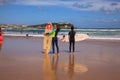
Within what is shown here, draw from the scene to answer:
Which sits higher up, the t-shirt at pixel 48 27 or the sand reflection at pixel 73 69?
the t-shirt at pixel 48 27

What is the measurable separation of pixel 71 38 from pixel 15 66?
6.58 metres

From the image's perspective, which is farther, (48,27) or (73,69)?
(48,27)

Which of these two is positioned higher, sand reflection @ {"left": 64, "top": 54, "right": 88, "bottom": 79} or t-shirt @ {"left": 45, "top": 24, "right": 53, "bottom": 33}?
t-shirt @ {"left": 45, "top": 24, "right": 53, "bottom": 33}

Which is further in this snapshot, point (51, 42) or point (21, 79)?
point (51, 42)

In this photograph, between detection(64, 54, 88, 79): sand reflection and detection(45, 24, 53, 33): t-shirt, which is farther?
detection(45, 24, 53, 33): t-shirt

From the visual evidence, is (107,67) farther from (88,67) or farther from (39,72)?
(39,72)

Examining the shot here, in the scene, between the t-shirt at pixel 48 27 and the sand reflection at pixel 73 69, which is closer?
the sand reflection at pixel 73 69

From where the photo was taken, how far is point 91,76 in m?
9.63

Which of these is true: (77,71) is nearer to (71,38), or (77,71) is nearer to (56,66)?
(56,66)

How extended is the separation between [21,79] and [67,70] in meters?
2.36

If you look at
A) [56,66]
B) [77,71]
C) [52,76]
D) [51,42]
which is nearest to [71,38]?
[51,42]

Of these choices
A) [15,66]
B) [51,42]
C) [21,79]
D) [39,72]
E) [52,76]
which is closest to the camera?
[21,79]

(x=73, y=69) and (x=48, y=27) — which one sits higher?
(x=48, y=27)

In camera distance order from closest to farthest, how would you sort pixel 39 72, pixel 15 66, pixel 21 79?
pixel 21 79
pixel 39 72
pixel 15 66
